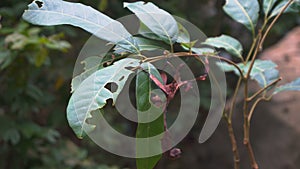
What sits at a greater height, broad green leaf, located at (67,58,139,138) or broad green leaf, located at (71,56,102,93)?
broad green leaf, located at (67,58,139,138)

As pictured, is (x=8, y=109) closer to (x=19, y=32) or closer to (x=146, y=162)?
(x=19, y=32)

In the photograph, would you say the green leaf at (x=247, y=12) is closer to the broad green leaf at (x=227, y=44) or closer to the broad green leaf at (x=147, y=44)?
the broad green leaf at (x=227, y=44)

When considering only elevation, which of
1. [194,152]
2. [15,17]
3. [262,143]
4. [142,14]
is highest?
[142,14]

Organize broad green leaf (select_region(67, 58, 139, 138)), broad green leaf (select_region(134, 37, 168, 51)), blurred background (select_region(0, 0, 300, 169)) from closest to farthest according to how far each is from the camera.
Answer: broad green leaf (select_region(67, 58, 139, 138)) → broad green leaf (select_region(134, 37, 168, 51)) → blurred background (select_region(0, 0, 300, 169))

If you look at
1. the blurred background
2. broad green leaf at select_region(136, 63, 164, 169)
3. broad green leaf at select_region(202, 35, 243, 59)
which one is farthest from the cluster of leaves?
broad green leaf at select_region(136, 63, 164, 169)

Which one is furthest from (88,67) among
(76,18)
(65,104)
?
(65,104)

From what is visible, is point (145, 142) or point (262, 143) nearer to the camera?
point (145, 142)

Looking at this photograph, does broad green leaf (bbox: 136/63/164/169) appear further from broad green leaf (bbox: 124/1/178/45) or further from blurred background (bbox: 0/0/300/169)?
blurred background (bbox: 0/0/300/169)

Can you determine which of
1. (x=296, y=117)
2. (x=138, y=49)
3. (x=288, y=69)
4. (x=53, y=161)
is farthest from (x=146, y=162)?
(x=288, y=69)

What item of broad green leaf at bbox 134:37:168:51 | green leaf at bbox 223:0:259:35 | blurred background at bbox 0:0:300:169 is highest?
broad green leaf at bbox 134:37:168:51
